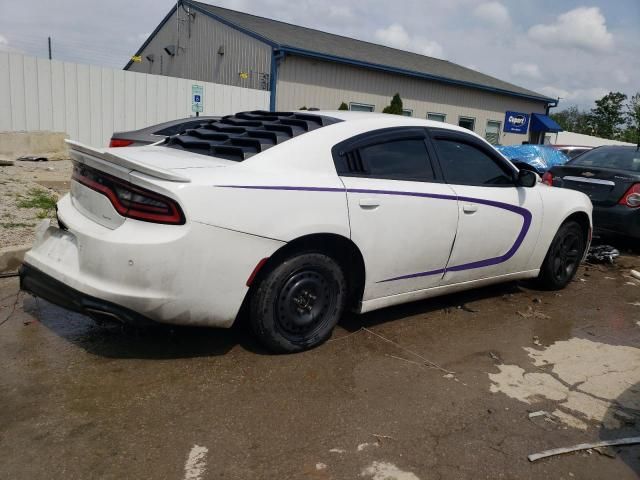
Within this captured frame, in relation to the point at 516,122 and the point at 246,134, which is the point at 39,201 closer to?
the point at 246,134

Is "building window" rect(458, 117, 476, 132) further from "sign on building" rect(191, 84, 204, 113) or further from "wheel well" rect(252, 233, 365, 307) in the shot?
"wheel well" rect(252, 233, 365, 307)

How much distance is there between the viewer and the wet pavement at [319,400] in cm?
239

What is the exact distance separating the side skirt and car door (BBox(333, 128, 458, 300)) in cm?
5

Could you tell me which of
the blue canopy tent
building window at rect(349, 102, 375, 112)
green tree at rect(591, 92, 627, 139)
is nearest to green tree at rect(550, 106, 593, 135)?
green tree at rect(591, 92, 627, 139)

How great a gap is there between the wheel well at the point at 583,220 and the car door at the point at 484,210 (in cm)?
73

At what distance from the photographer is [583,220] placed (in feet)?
17.3

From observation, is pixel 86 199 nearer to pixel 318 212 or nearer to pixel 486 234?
pixel 318 212

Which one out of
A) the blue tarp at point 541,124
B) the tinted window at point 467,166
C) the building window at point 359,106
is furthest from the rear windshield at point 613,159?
the blue tarp at point 541,124

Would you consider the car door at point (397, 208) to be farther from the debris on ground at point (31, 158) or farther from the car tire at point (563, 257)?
the debris on ground at point (31, 158)

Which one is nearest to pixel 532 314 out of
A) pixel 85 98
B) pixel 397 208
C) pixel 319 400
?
pixel 397 208

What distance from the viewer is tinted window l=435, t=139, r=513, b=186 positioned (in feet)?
13.1

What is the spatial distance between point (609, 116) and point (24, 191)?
54843 mm

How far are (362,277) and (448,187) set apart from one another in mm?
976

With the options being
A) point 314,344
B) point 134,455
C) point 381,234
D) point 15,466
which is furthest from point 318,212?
point 15,466
